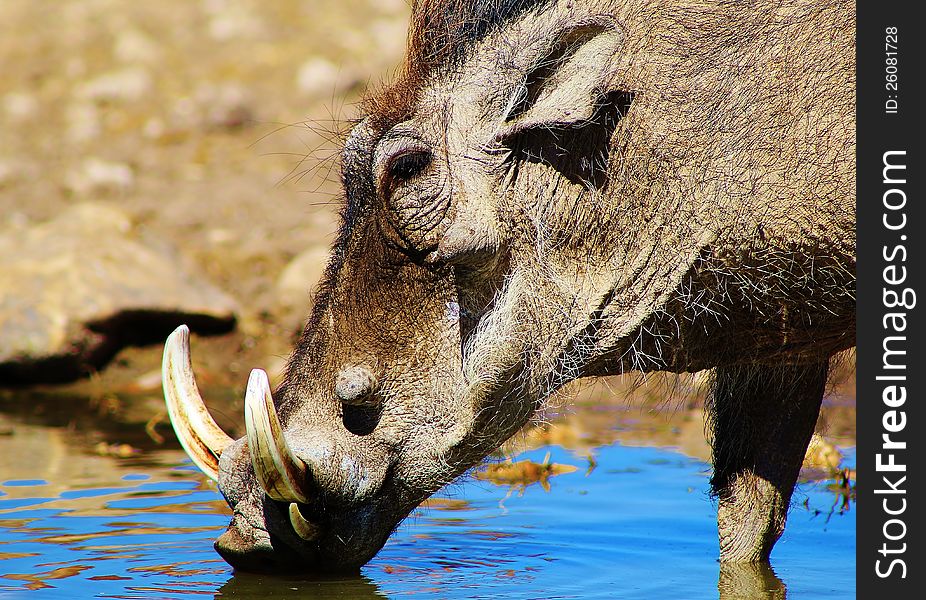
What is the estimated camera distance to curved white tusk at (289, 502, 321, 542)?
10.6ft

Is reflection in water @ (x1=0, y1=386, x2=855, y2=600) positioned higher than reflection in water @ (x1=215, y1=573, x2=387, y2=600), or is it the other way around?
reflection in water @ (x1=0, y1=386, x2=855, y2=600)

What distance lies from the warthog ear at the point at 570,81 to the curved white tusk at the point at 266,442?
815 millimetres

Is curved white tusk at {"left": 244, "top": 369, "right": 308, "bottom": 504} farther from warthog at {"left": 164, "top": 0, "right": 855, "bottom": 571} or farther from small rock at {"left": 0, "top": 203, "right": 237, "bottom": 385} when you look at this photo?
small rock at {"left": 0, "top": 203, "right": 237, "bottom": 385}

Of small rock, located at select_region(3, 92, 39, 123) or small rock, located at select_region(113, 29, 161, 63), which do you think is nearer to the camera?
small rock, located at select_region(3, 92, 39, 123)

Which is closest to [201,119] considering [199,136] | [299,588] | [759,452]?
[199,136]

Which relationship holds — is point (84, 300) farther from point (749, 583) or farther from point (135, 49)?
point (135, 49)

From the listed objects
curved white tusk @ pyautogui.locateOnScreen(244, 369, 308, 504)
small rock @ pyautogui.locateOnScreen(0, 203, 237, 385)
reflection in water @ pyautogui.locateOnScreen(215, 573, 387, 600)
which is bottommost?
reflection in water @ pyautogui.locateOnScreen(215, 573, 387, 600)

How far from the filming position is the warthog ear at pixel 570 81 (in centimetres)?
A: 320

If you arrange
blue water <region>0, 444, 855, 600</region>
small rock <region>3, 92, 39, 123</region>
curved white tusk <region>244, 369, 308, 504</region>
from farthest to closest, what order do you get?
small rock <region>3, 92, 39, 123</region> < blue water <region>0, 444, 855, 600</region> < curved white tusk <region>244, 369, 308, 504</region>

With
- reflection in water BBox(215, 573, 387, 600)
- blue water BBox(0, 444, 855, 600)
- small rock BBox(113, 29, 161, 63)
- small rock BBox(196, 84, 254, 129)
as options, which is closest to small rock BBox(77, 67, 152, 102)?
small rock BBox(113, 29, 161, 63)

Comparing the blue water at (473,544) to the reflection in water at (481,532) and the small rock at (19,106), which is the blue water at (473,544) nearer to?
the reflection in water at (481,532)

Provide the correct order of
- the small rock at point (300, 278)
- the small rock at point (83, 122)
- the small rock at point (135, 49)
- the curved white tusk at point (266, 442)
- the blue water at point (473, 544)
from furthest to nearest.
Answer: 1. the small rock at point (135, 49)
2. the small rock at point (83, 122)
3. the small rock at point (300, 278)
4. the blue water at point (473, 544)
5. the curved white tusk at point (266, 442)

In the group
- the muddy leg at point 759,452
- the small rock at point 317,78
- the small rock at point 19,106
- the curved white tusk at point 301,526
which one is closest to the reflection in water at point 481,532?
the muddy leg at point 759,452
